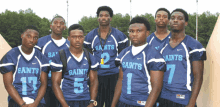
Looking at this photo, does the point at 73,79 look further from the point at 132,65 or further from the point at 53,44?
the point at 53,44

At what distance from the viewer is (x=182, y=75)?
12.3 ft

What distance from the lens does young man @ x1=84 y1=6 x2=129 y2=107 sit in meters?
5.39

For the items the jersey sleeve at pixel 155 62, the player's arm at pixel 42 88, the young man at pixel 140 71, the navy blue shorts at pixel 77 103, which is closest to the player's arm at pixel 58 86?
the navy blue shorts at pixel 77 103

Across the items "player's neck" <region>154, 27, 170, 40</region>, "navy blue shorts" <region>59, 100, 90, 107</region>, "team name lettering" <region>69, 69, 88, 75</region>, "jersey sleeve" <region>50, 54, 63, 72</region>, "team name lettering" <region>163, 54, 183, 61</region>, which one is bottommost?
"navy blue shorts" <region>59, 100, 90, 107</region>

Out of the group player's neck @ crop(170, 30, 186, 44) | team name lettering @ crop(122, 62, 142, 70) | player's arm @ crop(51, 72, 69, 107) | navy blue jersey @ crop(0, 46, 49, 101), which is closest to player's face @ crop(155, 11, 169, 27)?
player's neck @ crop(170, 30, 186, 44)

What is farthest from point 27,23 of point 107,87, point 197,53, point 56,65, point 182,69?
point 197,53

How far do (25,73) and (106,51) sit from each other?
2.09 m

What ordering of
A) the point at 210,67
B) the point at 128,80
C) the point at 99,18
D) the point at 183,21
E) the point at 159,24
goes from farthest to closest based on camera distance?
the point at 99,18 → the point at 159,24 → the point at 210,67 → the point at 183,21 → the point at 128,80

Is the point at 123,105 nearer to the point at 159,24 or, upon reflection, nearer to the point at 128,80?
the point at 128,80

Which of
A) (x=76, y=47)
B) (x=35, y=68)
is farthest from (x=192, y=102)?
(x=35, y=68)

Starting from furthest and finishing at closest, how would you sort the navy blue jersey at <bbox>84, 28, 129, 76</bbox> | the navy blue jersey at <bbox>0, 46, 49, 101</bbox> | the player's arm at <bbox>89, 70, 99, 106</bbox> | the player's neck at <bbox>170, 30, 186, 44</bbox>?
the navy blue jersey at <bbox>84, 28, 129, 76</bbox> → the player's arm at <bbox>89, 70, 99, 106</bbox> → the player's neck at <bbox>170, 30, 186, 44</bbox> → the navy blue jersey at <bbox>0, 46, 49, 101</bbox>

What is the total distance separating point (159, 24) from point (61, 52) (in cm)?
209

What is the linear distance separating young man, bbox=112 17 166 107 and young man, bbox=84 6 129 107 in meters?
1.63

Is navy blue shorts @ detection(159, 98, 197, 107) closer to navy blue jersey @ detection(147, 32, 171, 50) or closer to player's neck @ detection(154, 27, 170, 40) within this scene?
navy blue jersey @ detection(147, 32, 171, 50)
